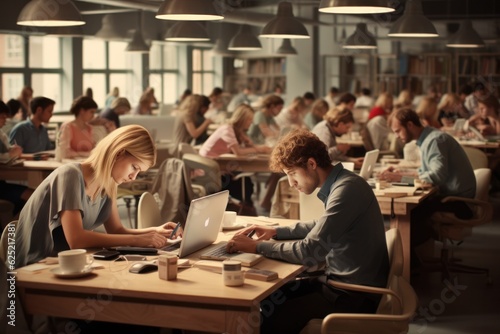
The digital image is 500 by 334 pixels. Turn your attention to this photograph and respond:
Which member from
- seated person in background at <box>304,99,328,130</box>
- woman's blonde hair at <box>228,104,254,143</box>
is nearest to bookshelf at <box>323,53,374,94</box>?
seated person in background at <box>304,99,328,130</box>

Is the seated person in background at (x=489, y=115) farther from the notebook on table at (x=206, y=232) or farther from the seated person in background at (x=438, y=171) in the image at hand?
the notebook on table at (x=206, y=232)

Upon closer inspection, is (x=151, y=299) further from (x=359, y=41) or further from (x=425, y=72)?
(x=425, y=72)

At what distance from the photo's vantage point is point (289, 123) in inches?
454

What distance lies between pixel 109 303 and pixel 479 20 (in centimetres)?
1653

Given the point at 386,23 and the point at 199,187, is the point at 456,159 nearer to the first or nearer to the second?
the point at 199,187

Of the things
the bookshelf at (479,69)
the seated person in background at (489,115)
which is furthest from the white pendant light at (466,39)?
the bookshelf at (479,69)

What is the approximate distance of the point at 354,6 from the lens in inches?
199

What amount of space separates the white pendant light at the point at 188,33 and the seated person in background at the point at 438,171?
115 inches

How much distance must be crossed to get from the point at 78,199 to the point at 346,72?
16095 mm

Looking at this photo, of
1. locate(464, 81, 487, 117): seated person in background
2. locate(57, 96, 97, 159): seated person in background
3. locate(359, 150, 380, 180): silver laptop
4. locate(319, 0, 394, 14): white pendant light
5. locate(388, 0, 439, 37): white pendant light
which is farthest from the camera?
locate(464, 81, 487, 117): seated person in background

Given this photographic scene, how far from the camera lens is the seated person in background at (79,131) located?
7816 millimetres

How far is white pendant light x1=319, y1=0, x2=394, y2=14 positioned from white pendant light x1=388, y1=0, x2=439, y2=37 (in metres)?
2.78

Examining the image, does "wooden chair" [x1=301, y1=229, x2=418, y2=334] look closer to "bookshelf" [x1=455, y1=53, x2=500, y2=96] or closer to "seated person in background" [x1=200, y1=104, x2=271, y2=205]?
"seated person in background" [x1=200, y1=104, x2=271, y2=205]

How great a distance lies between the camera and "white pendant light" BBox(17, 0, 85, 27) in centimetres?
599
